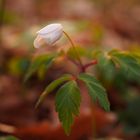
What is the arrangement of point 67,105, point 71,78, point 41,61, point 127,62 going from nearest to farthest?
1. point 67,105
2. point 71,78
3. point 127,62
4. point 41,61

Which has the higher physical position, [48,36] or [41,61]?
[48,36]

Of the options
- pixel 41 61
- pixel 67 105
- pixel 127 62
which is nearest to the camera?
pixel 67 105

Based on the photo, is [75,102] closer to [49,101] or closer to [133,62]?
[133,62]

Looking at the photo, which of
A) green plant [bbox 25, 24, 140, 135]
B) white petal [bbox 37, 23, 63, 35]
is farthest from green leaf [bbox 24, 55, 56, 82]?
white petal [bbox 37, 23, 63, 35]

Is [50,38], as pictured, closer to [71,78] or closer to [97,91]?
[71,78]

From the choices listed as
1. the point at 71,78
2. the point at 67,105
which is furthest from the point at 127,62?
the point at 67,105

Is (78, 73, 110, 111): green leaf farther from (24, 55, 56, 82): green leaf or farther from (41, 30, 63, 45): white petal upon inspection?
(24, 55, 56, 82): green leaf

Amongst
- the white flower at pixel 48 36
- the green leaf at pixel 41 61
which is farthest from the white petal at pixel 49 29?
the green leaf at pixel 41 61
